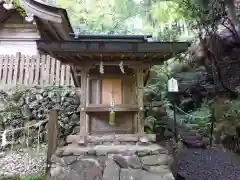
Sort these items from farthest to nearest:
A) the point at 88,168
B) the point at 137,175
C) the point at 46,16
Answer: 1. the point at 46,16
2. the point at 88,168
3. the point at 137,175

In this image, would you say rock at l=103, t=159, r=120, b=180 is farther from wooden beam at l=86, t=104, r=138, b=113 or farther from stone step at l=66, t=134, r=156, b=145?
wooden beam at l=86, t=104, r=138, b=113

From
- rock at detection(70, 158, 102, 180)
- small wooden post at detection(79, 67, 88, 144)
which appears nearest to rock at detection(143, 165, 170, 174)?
rock at detection(70, 158, 102, 180)

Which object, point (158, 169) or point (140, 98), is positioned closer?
point (158, 169)

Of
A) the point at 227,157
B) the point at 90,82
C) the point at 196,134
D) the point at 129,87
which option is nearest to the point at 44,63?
the point at 90,82

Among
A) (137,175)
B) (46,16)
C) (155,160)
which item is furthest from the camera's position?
(46,16)

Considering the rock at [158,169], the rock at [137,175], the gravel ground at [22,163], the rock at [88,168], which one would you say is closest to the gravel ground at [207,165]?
the rock at [158,169]

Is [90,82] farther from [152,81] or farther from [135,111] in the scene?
[152,81]

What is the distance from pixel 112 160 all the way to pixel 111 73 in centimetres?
197

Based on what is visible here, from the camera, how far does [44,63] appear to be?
8547 mm

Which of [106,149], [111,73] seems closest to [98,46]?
[111,73]

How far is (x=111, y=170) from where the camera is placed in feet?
13.8

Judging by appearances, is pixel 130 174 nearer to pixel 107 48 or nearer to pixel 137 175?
pixel 137 175

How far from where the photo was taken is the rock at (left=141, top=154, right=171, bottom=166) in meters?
4.51

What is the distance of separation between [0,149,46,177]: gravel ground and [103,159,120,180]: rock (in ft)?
6.55
